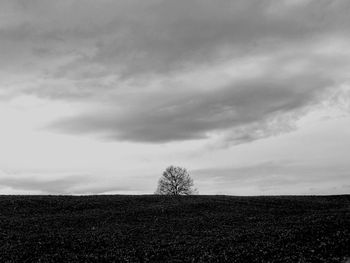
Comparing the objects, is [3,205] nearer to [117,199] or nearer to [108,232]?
[117,199]

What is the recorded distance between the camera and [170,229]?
3475 centimetres

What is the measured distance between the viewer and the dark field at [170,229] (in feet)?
79.2

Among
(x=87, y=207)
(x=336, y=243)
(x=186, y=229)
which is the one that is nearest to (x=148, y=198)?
(x=87, y=207)

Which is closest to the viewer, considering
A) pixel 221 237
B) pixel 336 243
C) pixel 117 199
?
pixel 336 243

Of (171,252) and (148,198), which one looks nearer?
(171,252)

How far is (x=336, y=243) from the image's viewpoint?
888 inches

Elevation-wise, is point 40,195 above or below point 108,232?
above

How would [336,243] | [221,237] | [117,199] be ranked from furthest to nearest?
[117,199], [221,237], [336,243]

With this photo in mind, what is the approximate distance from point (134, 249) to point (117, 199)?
76.6 ft

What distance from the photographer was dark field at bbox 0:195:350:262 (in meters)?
24.1

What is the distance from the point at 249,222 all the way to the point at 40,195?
2920 centimetres

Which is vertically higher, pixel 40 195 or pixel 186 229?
pixel 40 195

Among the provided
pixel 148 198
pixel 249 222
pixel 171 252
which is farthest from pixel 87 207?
pixel 171 252

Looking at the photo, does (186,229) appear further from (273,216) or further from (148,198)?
(148,198)
